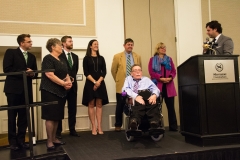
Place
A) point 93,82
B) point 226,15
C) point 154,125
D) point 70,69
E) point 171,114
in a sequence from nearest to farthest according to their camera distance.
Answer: point 154,125 → point 70,69 → point 93,82 → point 171,114 → point 226,15

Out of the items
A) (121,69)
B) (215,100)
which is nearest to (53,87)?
(121,69)

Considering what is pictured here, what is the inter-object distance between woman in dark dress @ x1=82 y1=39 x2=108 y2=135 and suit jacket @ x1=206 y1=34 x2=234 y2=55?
152 cm

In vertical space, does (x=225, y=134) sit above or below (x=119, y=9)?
below

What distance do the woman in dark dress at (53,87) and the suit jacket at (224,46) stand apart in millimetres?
1702

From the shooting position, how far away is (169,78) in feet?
12.0

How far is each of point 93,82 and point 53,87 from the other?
0.97 metres

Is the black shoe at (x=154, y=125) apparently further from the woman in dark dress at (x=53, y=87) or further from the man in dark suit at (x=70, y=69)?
the man in dark suit at (x=70, y=69)

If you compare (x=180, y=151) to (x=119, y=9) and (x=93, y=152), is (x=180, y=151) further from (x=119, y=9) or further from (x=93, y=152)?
(x=119, y=9)

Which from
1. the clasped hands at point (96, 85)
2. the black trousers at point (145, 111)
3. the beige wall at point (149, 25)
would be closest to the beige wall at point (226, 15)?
the beige wall at point (149, 25)

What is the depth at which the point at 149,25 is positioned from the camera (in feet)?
15.2

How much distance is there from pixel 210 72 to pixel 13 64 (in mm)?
2142

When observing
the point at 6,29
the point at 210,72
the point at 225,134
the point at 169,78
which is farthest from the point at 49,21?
the point at 225,134

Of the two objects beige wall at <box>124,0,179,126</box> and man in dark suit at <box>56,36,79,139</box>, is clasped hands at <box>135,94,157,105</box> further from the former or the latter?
beige wall at <box>124,0,179,126</box>

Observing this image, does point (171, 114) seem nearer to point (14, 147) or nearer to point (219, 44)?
point (219, 44)
